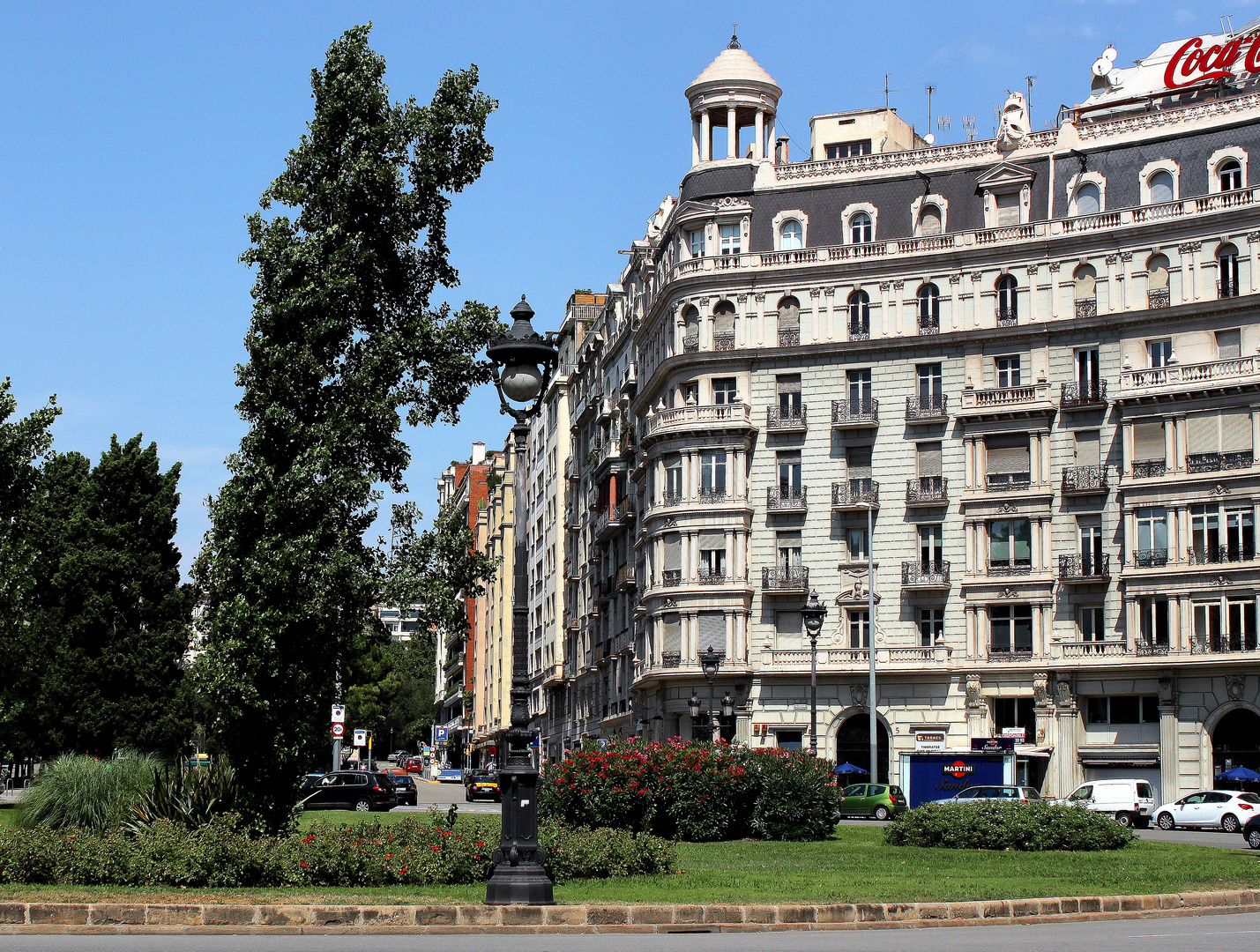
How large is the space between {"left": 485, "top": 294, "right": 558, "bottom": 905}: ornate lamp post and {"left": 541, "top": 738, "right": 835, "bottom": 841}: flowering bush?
1175 centimetres

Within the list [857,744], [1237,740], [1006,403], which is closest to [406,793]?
[857,744]

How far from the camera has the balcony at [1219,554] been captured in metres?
54.6

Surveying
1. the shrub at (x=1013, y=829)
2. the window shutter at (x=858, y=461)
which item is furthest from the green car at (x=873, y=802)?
the shrub at (x=1013, y=829)

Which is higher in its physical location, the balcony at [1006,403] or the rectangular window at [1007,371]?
the rectangular window at [1007,371]

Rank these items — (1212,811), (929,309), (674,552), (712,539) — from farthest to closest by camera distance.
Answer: (674,552) < (712,539) < (929,309) < (1212,811)

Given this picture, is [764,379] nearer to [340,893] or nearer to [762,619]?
[762,619]

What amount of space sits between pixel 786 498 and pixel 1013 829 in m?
35.4

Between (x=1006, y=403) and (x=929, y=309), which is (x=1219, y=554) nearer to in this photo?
(x=1006, y=403)

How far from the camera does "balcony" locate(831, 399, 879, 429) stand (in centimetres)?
6256

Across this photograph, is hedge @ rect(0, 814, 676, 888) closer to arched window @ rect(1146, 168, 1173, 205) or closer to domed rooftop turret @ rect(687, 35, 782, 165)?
arched window @ rect(1146, 168, 1173, 205)

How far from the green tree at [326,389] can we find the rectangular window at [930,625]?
124ft

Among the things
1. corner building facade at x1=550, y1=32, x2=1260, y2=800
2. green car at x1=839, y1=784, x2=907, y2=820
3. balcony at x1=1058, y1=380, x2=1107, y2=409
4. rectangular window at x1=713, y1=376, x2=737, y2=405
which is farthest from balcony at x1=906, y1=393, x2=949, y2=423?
green car at x1=839, y1=784, x2=907, y2=820

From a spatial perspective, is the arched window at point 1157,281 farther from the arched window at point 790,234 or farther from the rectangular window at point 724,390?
the rectangular window at point 724,390

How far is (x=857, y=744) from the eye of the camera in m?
62.2
